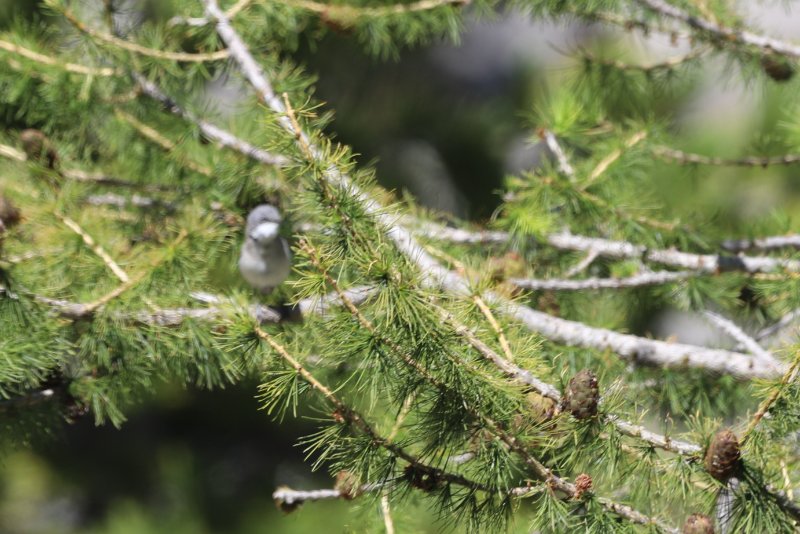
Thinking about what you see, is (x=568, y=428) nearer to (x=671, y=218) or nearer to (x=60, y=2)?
(x=671, y=218)

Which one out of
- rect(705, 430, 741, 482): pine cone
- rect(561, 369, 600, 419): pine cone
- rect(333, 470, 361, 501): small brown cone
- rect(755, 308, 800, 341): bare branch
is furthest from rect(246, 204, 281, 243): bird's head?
rect(755, 308, 800, 341): bare branch

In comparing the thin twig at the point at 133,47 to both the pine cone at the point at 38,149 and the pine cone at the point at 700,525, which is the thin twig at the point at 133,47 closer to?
the pine cone at the point at 38,149

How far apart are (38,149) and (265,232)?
0.55m

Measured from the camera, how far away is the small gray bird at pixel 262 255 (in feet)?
4.60

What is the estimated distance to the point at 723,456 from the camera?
833 millimetres

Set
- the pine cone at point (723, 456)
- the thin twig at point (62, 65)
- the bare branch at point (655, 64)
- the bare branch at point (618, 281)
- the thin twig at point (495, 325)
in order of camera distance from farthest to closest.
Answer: the bare branch at point (655, 64) → the thin twig at point (62, 65) → the bare branch at point (618, 281) → the thin twig at point (495, 325) → the pine cone at point (723, 456)

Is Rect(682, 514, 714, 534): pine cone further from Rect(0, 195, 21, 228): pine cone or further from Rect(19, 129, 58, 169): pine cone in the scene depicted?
Rect(19, 129, 58, 169): pine cone

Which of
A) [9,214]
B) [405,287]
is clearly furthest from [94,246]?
[405,287]

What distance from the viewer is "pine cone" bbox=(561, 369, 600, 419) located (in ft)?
2.80

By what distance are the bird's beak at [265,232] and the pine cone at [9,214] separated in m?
0.40

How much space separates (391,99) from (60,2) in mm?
2157

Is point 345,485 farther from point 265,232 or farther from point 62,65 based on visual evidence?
point 62,65

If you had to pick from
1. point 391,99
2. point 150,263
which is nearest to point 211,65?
point 150,263

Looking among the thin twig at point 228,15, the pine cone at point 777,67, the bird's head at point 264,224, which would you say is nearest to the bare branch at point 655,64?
the pine cone at point 777,67
